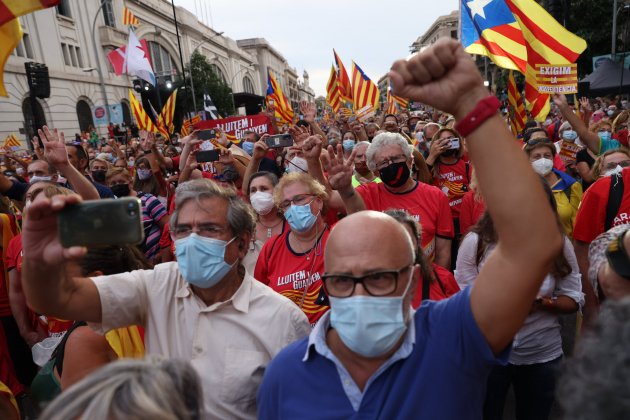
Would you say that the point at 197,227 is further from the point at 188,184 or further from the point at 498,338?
the point at 498,338

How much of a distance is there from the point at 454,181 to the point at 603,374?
13.4 ft

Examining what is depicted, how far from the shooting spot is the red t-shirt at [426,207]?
3.23m

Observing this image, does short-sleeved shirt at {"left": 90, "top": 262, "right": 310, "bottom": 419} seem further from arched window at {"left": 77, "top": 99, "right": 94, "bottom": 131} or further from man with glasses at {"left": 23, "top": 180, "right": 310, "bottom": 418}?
arched window at {"left": 77, "top": 99, "right": 94, "bottom": 131}

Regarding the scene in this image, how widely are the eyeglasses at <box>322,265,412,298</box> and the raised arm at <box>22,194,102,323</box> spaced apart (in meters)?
0.78

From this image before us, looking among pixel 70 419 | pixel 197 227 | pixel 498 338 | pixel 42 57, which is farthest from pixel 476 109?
pixel 42 57

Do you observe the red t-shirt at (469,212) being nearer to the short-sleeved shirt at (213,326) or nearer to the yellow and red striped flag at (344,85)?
the short-sleeved shirt at (213,326)

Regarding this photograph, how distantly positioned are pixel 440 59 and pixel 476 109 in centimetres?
17

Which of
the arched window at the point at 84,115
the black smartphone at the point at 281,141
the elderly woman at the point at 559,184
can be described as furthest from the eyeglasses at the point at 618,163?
the arched window at the point at 84,115

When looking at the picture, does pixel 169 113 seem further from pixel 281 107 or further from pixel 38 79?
pixel 38 79

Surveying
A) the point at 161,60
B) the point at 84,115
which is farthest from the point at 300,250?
the point at 161,60

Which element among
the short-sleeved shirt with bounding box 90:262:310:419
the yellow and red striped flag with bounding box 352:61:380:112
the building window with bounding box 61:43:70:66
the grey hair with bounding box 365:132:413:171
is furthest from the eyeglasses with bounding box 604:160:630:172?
the building window with bounding box 61:43:70:66

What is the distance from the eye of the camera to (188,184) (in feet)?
7.00

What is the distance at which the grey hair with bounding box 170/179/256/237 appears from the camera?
6.70ft

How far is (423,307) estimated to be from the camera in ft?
4.98
